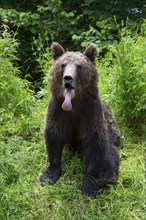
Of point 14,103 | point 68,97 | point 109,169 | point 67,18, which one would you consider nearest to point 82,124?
point 68,97

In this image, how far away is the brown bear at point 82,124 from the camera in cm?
410

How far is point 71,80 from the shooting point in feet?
12.7

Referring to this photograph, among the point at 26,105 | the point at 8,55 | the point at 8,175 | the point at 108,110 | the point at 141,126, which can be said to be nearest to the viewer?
the point at 8,175

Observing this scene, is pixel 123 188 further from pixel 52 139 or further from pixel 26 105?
pixel 26 105

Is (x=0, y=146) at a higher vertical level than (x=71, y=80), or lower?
lower

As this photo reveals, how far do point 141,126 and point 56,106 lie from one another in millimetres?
1549

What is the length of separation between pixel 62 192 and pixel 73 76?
47.4 inches

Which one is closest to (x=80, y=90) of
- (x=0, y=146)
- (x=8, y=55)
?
(x=0, y=146)

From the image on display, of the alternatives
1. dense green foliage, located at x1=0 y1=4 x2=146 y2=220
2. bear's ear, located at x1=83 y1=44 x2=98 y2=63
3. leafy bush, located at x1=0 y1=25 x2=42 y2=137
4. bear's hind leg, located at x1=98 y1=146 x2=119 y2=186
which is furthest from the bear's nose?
leafy bush, located at x1=0 y1=25 x2=42 y2=137

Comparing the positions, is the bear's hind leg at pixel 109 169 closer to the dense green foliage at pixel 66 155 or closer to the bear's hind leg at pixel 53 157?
the dense green foliage at pixel 66 155

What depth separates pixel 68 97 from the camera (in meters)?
3.91

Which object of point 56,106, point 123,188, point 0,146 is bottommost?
point 123,188

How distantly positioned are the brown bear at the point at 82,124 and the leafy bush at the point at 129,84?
939mm

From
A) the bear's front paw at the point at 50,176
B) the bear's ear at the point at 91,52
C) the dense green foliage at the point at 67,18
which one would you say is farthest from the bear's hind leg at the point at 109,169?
the dense green foliage at the point at 67,18
